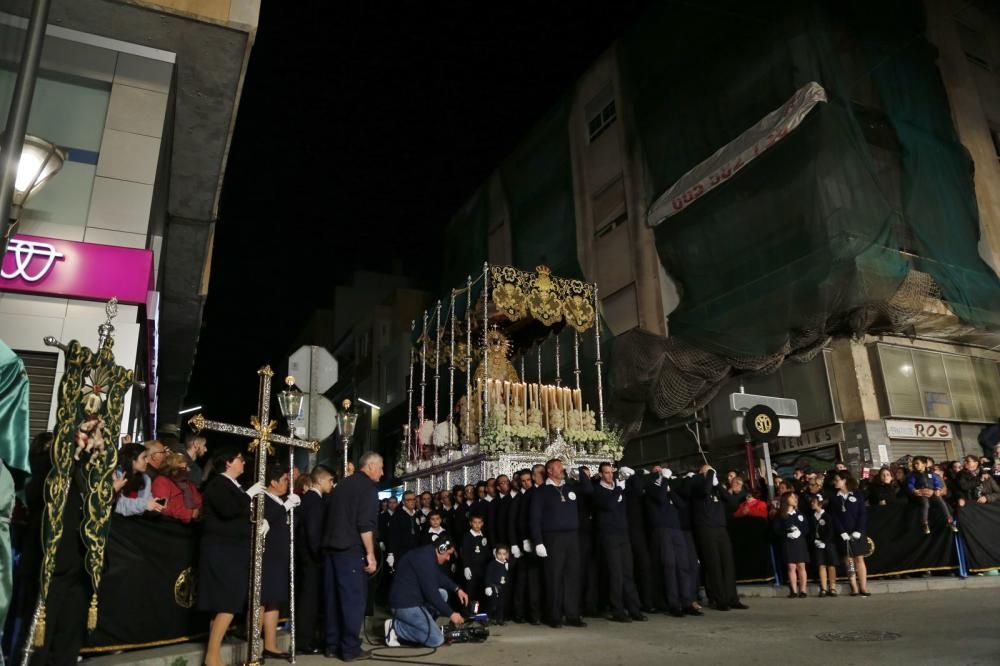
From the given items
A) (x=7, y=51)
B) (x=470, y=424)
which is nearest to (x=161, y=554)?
(x=7, y=51)

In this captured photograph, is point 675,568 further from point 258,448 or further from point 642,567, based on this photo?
point 258,448

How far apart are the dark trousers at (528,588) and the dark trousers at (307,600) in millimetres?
3044

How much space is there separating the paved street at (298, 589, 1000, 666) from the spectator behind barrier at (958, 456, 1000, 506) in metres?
3.11

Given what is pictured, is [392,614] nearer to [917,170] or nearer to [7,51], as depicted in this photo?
[7,51]

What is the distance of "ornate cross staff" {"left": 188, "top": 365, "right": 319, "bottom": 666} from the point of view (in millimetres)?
5531

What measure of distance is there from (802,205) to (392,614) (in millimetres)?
14389

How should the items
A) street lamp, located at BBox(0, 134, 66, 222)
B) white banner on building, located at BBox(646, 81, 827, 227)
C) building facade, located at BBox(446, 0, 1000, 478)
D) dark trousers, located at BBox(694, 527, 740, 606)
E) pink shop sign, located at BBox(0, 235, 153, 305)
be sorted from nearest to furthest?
street lamp, located at BBox(0, 134, 66, 222) → pink shop sign, located at BBox(0, 235, 153, 305) → dark trousers, located at BBox(694, 527, 740, 606) → building facade, located at BBox(446, 0, 1000, 478) → white banner on building, located at BBox(646, 81, 827, 227)

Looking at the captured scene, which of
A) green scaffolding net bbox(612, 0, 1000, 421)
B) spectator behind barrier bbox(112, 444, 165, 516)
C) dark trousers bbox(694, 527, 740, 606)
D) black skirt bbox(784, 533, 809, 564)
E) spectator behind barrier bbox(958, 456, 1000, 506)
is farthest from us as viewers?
green scaffolding net bbox(612, 0, 1000, 421)

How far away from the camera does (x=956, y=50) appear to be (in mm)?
21125

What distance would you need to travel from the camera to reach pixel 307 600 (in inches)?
282

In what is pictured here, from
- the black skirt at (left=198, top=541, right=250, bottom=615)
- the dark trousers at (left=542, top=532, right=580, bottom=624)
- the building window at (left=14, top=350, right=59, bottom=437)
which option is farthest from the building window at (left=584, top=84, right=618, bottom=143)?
the black skirt at (left=198, top=541, right=250, bottom=615)

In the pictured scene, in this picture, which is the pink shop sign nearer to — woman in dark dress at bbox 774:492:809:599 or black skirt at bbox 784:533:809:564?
woman in dark dress at bbox 774:492:809:599

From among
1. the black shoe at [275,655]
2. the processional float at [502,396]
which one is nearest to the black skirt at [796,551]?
the processional float at [502,396]

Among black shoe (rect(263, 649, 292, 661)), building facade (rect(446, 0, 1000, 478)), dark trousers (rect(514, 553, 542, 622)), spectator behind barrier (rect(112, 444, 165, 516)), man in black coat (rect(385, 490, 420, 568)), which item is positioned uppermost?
building facade (rect(446, 0, 1000, 478))
